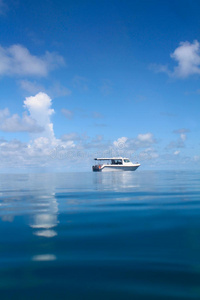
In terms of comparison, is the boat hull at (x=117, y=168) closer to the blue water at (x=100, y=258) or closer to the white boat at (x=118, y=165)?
the white boat at (x=118, y=165)

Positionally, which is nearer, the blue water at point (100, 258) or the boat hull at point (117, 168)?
the blue water at point (100, 258)

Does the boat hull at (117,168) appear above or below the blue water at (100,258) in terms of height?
above

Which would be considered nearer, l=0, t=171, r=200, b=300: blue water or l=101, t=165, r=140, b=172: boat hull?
l=0, t=171, r=200, b=300: blue water

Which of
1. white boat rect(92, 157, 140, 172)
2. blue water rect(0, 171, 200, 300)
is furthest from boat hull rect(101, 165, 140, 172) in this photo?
blue water rect(0, 171, 200, 300)

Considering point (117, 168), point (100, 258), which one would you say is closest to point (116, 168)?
point (117, 168)

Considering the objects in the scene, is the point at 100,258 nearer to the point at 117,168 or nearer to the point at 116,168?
the point at 117,168

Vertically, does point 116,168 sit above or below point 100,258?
above

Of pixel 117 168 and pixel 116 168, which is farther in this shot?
pixel 116 168

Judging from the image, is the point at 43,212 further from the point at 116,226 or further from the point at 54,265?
the point at 54,265

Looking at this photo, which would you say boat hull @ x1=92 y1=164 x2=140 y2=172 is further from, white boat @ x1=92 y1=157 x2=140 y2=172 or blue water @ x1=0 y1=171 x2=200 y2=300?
blue water @ x1=0 y1=171 x2=200 y2=300

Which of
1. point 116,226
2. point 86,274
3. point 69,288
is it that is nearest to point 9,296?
point 69,288

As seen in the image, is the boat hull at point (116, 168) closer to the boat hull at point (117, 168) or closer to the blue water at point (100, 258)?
the boat hull at point (117, 168)

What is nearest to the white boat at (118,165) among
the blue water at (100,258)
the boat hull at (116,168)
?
the boat hull at (116,168)

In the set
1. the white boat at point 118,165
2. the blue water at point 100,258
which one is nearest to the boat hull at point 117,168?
the white boat at point 118,165
